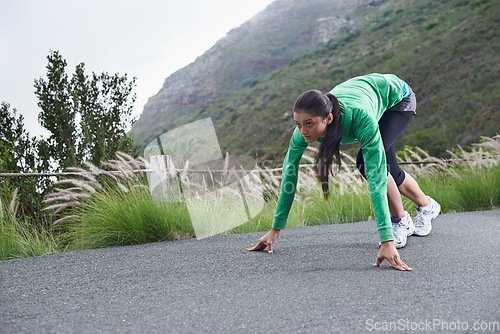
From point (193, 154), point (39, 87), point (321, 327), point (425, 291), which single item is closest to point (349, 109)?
point (425, 291)

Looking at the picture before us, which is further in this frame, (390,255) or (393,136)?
(393,136)

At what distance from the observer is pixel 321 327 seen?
1.41m

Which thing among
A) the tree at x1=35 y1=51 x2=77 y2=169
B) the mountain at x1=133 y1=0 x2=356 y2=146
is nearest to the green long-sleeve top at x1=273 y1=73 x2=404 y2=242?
the tree at x1=35 y1=51 x2=77 y2=169

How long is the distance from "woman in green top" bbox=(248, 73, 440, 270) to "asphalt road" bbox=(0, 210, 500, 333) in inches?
9.1

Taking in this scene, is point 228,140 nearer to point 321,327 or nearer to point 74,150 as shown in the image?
point 74,150

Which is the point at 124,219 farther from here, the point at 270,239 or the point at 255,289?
the point at 255,289

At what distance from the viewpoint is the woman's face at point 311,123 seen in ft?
6.88

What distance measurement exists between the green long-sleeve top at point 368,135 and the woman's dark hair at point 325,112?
8 cm

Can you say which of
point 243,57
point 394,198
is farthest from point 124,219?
point 243,57

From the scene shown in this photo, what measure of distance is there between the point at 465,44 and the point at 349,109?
29.5 metres

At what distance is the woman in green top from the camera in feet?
6.91

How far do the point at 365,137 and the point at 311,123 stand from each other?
296 millimetres

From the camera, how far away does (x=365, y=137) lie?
2.14 metres

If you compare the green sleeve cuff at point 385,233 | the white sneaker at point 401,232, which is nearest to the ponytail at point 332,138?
the green sleeve cuff at point 385,233
